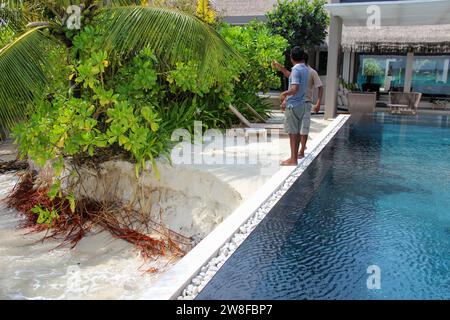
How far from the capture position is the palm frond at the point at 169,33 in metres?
5.59

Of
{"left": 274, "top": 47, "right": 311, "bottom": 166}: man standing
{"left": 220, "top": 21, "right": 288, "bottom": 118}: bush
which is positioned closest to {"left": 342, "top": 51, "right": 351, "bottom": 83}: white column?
{"left": 220, "top": 21, "right": 288, "bottom": 118}: bush

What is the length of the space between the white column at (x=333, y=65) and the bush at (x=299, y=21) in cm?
278

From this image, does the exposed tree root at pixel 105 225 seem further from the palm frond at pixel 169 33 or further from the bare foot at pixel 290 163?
the palm frond at pixel 169 33

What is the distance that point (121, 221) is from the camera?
22.7 ft

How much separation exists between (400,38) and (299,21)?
4.34 meters

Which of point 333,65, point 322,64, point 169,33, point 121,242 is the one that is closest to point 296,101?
point 169,33

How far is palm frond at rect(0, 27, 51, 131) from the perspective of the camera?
5.39m

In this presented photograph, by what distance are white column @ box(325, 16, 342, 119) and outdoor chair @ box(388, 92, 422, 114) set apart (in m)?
2.71

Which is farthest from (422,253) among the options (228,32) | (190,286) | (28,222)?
(228,32)

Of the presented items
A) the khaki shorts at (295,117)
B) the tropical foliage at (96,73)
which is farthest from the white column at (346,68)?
the khaki shorts at (295,117)

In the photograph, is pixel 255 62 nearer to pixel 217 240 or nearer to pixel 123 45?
pixel 123 45

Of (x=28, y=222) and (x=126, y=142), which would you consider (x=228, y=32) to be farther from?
(x=28, y=222)

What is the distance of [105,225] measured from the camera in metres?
6.89

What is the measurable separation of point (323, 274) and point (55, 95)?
5.40 m
